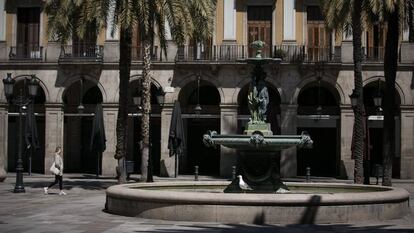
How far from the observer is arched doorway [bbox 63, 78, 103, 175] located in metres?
42.6

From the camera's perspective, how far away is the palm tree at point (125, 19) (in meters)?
25.2

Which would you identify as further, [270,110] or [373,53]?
[270,110]

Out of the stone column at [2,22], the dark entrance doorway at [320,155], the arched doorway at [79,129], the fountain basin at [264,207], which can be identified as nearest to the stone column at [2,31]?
the stone column at [2,22]

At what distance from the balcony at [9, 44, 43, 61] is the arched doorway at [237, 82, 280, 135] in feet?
38.5

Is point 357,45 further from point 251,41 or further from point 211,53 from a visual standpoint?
point 211,53

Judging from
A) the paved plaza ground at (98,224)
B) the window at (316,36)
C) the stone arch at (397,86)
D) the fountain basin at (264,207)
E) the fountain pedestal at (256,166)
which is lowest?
the paved plaza ground at (98,224)

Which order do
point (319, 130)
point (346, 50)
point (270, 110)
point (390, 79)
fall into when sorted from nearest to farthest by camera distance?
point (390, 79) → point (346, 50) → point (270, 110) → point (319, 130)

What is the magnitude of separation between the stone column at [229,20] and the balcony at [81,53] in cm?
709

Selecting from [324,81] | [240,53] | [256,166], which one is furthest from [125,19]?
[324,81]

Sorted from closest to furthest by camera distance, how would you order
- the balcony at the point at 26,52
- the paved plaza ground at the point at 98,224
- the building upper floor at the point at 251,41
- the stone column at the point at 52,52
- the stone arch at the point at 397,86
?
the paved plaza ground at the point at 98,224 < the stone arch at the point at 397,86 < the building upper floor at the point at 251,41 < the stone column at the point at 52,52 < the balcony at the point at 26,52

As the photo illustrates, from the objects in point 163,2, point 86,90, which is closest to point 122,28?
point 163,2

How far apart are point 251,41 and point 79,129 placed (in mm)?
12052

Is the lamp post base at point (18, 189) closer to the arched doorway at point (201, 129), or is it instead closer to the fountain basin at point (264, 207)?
the fountain basin at point (264, 207)

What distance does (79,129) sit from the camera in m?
43.0
